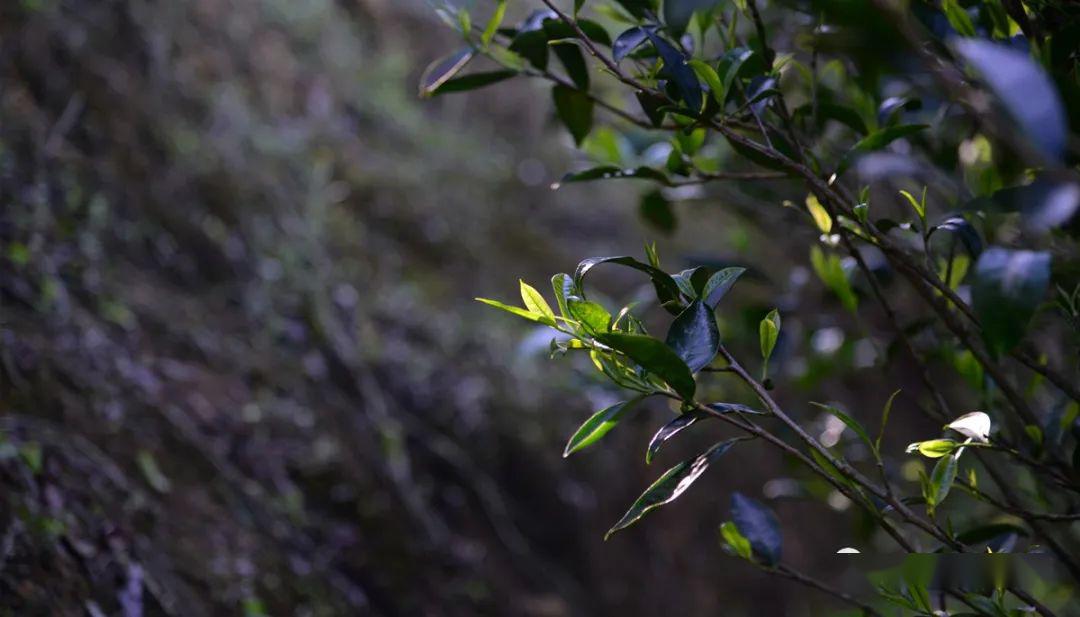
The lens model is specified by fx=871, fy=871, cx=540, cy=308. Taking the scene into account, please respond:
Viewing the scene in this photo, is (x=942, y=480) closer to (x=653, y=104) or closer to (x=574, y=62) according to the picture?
(x=653, y=104)

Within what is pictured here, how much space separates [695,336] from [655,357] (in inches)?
2.5

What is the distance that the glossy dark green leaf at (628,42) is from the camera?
2.94 feet

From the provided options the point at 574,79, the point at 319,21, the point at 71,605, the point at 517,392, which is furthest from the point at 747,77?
the point at 319,21

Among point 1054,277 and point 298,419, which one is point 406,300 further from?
point 1054,277

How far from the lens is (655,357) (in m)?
0.77

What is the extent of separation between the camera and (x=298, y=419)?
1777 mm

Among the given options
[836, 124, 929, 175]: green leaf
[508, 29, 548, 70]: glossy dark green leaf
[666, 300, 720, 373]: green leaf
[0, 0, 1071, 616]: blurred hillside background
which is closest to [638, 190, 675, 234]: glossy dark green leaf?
[0, 0, 1071, 616]: blurred hillside background

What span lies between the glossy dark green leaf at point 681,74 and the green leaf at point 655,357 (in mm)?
270

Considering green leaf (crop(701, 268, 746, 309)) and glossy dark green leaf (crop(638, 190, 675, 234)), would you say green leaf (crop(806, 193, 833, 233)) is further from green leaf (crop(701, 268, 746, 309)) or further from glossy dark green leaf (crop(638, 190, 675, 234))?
glossy dark green leaf (crop(638, 190, 675, 234))

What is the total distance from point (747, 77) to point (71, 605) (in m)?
1.09

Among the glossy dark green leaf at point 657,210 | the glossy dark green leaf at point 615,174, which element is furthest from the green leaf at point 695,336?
the glossy dark green leaf at point 657,210

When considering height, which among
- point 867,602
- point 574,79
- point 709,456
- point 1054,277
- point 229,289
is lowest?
point 229,289

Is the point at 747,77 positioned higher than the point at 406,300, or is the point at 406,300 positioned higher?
the point at 747,77

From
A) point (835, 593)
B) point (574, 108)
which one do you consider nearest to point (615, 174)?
point (574, 108)
